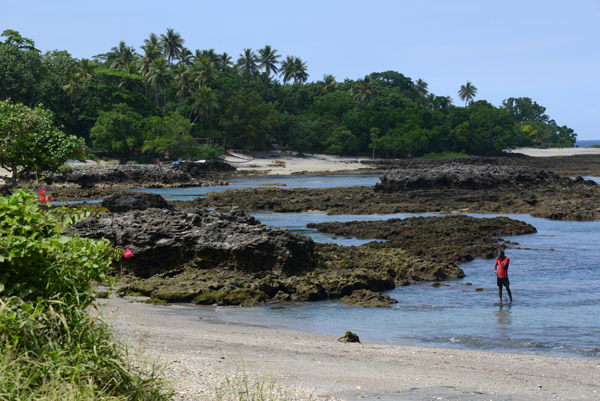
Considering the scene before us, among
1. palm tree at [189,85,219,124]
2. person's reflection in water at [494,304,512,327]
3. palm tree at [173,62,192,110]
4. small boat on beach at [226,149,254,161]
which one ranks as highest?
palm tree at [173,62,192,110]

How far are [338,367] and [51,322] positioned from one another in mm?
4795

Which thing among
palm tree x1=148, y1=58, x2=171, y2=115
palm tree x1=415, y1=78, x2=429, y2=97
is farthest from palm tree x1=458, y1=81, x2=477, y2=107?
palm tree x1=148, y1=58, x2=171, y2=115

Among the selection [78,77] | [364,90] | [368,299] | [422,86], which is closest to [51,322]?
[368,299]

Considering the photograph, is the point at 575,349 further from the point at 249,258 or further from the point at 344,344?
the point at 249,258

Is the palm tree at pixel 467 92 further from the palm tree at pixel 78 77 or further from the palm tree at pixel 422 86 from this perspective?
the palm tree at pixel 78 77

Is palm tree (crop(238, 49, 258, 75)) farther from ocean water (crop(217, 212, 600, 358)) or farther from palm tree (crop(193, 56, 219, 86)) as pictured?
ocean water (crop(217, 212, 600, 358))

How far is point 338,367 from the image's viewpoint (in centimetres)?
948

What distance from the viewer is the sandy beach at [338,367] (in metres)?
7.80

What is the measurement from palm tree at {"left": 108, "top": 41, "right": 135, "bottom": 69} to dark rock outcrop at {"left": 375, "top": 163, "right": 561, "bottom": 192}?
67.3 m

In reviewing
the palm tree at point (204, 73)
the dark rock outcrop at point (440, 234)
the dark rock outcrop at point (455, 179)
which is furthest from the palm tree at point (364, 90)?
the dark rock outcrop at point (440, 234)

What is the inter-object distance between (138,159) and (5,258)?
267 feet

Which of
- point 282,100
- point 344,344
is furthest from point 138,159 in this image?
point 344,344

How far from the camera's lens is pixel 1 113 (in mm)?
21703

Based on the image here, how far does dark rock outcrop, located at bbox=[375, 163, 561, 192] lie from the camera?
51875 millimetres
